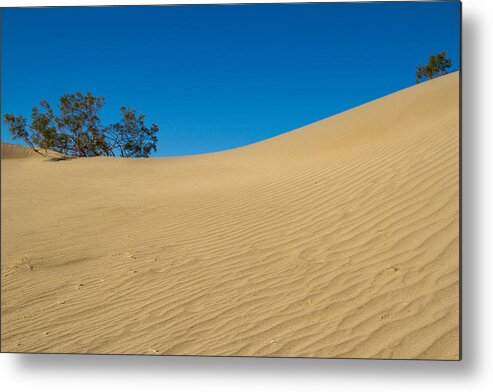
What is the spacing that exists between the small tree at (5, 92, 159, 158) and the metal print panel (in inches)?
1.3

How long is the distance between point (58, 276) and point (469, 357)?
411 centimetres

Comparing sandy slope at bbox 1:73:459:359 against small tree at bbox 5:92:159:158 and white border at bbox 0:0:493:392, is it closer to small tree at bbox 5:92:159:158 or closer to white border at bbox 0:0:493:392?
white border at bbox 0:0:493:392

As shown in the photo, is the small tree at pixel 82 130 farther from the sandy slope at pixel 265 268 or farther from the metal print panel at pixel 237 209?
the sandy slope at pixel 265 268

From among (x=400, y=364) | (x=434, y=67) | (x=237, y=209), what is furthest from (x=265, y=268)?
(x=434, y=67)

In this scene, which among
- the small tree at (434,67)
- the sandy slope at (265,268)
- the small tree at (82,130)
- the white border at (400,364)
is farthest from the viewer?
the small tree at (434,67)

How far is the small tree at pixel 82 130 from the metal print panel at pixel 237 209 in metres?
0.03

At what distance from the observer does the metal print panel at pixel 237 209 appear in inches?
141

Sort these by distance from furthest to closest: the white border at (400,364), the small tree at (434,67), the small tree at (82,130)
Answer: the small tree at (434,67)
the small tree at (82,130)
the white border at (400,364)

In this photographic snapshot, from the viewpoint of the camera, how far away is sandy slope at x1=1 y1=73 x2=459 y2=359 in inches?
137

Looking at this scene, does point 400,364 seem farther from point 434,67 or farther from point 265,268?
point 434,67

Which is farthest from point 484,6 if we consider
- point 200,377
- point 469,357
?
point 200,377

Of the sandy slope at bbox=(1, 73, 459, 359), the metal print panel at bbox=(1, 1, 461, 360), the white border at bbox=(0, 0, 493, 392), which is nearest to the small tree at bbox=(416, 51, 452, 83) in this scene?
the metal print panel at bbox=(1, 1, 461, 360)

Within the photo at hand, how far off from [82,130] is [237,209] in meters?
2.43

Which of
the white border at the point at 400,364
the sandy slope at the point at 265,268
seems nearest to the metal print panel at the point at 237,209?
the sandy slope at the point at 265,268
